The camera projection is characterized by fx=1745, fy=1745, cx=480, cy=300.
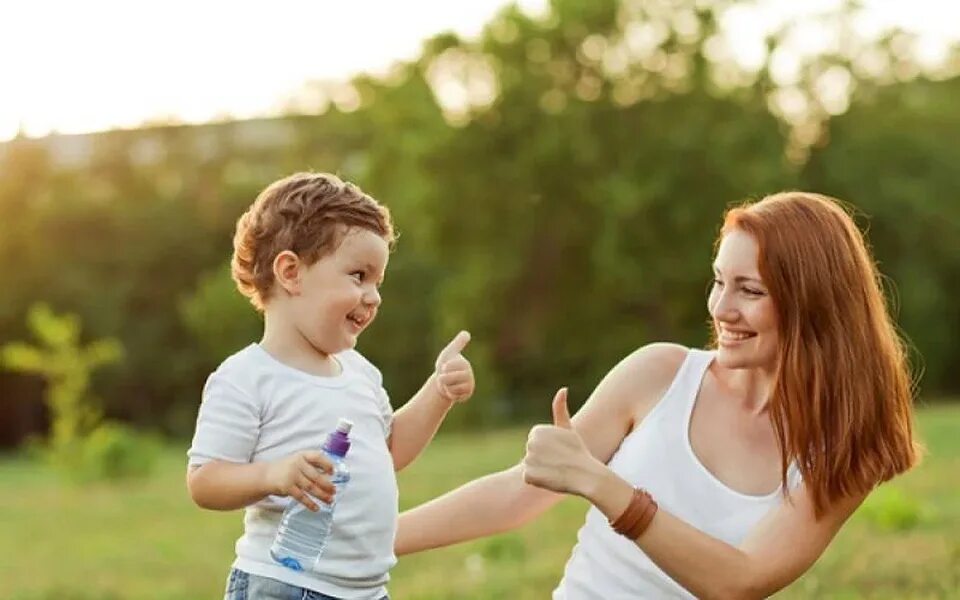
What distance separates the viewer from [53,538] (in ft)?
53.4

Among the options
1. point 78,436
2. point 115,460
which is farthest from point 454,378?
point 78,436

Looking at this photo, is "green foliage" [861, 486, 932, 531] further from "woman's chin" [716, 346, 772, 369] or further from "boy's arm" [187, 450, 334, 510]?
"boy's arm" [187, 450, 334, 510]

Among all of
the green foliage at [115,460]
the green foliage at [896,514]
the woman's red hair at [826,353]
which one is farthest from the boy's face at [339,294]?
the green foliage at [115,460]

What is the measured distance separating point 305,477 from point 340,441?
0.10 metres

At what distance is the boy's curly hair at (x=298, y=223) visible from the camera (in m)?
3.49

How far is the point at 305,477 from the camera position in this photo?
320 centimetres

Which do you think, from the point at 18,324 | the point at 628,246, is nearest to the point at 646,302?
the point at 628,246

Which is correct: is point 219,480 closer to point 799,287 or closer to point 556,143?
point 799,287

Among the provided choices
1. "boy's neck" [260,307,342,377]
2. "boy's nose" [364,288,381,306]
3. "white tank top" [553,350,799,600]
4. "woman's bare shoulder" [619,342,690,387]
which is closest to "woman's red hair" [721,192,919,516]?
"white tank top" [553,350,799,600]

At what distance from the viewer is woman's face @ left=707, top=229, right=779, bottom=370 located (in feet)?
12.7

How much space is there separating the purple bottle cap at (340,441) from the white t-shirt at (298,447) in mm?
174

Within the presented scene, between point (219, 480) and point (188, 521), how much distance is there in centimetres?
1310

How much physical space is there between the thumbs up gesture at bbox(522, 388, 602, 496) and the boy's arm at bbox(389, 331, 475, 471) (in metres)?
0.37

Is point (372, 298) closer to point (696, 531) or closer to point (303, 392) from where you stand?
point (303, 392)
